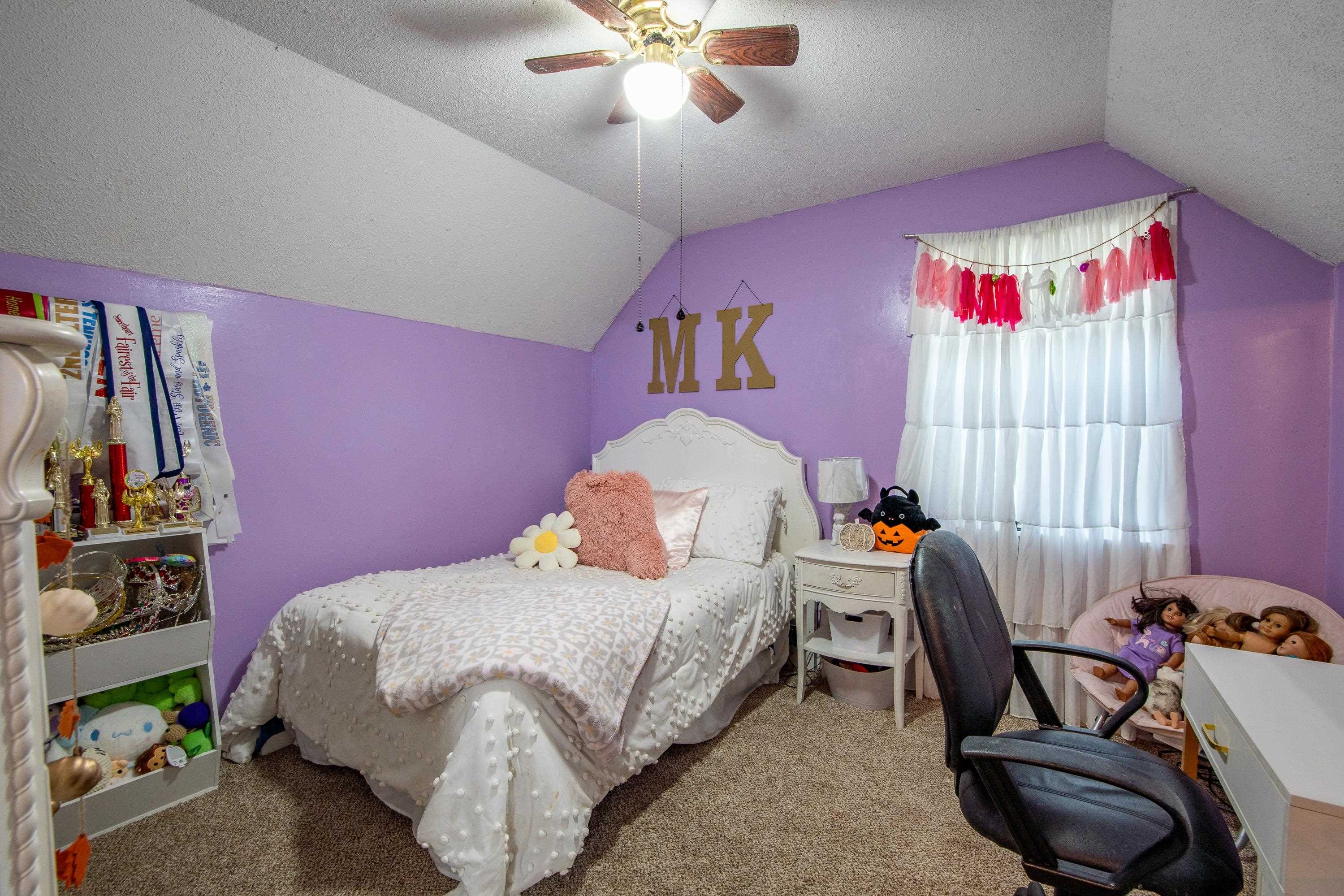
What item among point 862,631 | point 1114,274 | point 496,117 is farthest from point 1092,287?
point 496,117

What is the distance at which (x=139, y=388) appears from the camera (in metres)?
2.20

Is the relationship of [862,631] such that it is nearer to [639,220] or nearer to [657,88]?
[657,88]

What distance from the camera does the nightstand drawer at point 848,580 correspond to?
2562mm

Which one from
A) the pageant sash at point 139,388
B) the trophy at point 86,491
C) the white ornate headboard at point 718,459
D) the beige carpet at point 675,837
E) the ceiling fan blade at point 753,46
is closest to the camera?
the ceiling fan blade at point 753,46

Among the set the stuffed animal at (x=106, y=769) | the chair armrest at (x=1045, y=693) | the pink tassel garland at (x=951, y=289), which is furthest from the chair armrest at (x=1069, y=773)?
the stuffed animal at (x=106, y=769)

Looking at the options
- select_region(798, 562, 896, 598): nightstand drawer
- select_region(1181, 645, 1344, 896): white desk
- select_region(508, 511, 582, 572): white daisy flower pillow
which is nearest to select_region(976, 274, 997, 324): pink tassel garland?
select_region(798, 562, 896, 598): nightstand drawer

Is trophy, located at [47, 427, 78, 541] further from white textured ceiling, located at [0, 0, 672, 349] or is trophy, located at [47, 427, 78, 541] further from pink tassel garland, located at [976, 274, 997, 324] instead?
pink tassel garland, located at [976, 274, 997, 324]

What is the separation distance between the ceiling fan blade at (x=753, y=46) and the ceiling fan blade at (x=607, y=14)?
0.21 m

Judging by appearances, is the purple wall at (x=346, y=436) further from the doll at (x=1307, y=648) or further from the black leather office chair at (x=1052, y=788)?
the doll at (x=1307, y=648)

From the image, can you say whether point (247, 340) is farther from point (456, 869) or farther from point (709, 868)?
point (709, 868)

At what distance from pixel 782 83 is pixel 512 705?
216cm

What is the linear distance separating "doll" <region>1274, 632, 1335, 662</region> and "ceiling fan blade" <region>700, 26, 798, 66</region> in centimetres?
231

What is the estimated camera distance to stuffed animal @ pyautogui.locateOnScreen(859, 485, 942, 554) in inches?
107

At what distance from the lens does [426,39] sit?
Answer: 1904 mm
